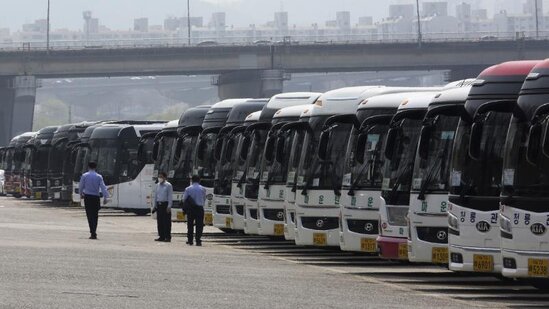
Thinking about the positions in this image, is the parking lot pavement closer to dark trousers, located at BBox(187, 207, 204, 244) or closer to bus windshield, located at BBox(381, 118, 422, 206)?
dark trousers, located at BBox(187, 207, 204, 244)

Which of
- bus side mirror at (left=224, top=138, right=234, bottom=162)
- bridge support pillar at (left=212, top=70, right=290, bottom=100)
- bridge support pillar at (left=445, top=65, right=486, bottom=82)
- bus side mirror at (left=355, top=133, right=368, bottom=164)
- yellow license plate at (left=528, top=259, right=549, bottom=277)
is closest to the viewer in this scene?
yellow license plate at (left=528, top=259, right=549, bottom=277)

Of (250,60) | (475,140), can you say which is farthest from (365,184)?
(250,60)

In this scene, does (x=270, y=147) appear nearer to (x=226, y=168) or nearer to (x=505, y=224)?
(x=226, y=168)

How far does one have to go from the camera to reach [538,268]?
760 inches

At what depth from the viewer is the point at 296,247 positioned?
33.6 metres

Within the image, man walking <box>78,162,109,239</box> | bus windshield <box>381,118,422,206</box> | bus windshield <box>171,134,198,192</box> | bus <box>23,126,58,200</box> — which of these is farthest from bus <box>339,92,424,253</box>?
bus <box>23,126,58,200</box>

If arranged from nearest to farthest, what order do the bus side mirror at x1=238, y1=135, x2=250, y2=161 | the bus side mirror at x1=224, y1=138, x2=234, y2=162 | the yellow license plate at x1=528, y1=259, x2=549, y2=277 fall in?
the yellow license plate at x1=528, y1=259, x2=549, y2=277 < the bus side mirror at x1=238, y1=135, x2=250, y2=161 < the bus side mirror at x1=224, y1=138, x2=234, y2=162

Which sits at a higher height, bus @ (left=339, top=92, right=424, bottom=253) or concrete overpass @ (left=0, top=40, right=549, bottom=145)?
concrete overpass @ (left=0, top=40, right=549, bottom=145)

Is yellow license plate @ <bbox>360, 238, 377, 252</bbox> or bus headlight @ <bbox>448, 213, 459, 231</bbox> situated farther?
yellow license plate @ <bbox>360, 238, 377, 252</bbox>

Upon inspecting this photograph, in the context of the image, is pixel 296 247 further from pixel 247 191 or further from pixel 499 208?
pixel 499 208

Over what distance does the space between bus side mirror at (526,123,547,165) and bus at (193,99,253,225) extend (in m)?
19.2

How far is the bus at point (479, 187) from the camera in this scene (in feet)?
69.5

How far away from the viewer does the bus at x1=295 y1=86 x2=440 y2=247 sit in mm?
28312

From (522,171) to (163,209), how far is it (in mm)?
16911
